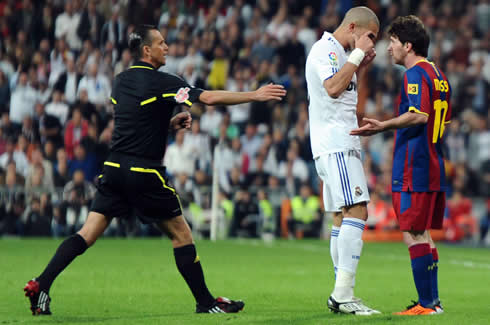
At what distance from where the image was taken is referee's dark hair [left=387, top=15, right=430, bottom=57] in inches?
296

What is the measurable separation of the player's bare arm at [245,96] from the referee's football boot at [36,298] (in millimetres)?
1909

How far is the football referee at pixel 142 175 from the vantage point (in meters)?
7.26

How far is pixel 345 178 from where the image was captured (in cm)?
741

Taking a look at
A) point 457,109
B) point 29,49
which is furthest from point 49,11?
point 457,109

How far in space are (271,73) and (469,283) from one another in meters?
12.5

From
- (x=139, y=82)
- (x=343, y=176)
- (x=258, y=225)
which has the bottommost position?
(x=258, y=225)

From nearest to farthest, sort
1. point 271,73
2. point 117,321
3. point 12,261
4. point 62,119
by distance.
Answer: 1. point 117,321
2. point 12,261
3. point 62,119
4. point 271,73

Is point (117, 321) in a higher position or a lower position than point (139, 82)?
lower

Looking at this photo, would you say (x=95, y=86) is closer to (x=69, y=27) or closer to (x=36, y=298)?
(x=69, y=27)

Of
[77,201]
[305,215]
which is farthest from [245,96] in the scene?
[305,215]

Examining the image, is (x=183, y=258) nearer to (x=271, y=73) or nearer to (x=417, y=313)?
(x=417, y=313)

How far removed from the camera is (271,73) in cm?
2266

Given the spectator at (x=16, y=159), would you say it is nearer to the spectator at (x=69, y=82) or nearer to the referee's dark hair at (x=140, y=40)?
the spectator at (x=69, y=82)

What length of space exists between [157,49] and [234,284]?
3687mm
